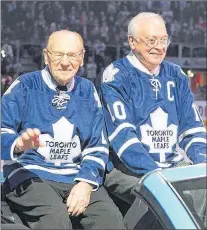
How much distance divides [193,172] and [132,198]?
2.38 feet

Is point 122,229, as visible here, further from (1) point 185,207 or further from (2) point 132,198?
(1) point 185,207

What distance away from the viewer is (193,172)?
5.70 ft

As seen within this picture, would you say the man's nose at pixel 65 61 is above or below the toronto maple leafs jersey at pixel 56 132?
above

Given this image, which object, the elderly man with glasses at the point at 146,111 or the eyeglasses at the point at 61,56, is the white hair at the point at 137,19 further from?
the eyeglasses at the point at 61,56

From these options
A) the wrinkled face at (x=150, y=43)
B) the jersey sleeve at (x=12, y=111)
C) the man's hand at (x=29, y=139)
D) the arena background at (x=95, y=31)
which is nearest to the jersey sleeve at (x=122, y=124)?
the wrinkled face at (x=150, y=43)

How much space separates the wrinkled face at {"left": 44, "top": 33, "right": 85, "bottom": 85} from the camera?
2.34 meters

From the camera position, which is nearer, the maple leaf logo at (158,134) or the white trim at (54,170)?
the white trim at (54,170)

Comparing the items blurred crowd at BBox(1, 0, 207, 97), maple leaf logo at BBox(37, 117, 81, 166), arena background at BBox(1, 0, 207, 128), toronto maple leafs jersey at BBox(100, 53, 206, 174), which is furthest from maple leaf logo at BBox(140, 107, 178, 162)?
blurred crowd at BBox(1, 0, 207, 97)

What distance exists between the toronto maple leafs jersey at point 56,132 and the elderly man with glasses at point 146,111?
0.33 ft

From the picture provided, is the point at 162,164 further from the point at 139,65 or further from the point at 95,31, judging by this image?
the point at 95,31

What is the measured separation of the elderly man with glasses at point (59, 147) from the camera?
2230 millimetres

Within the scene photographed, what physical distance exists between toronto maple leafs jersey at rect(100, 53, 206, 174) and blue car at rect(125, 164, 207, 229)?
A: 60cm

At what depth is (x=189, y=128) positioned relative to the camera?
8.29 ft

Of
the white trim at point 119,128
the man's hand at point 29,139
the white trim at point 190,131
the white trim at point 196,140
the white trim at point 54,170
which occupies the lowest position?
the white trim at point 54,170
